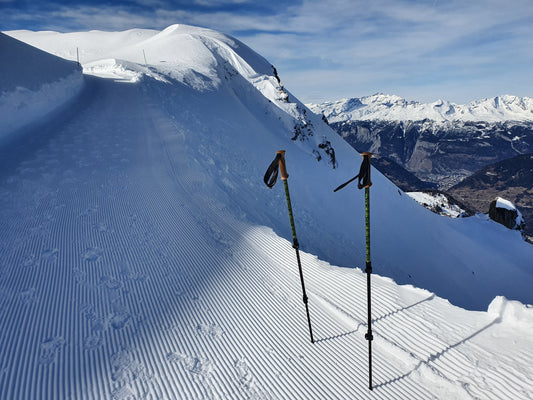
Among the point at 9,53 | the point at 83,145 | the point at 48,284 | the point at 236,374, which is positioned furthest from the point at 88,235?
the point at 9,53

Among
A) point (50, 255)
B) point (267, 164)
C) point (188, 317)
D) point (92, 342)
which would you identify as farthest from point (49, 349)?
point (267, 164)

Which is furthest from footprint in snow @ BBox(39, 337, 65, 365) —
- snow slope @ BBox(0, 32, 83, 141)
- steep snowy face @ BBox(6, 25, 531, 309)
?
snow slope @ BBox(0, 32, 83, 141)

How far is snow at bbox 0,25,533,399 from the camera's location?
6277mm

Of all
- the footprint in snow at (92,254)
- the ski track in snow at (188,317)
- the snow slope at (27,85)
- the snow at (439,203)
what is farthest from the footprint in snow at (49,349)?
the snow at (439,203)

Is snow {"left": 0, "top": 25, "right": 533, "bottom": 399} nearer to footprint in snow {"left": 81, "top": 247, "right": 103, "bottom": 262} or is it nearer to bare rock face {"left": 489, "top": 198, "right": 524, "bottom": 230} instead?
footprint in snow {"left": 81, "top": 247, "right": 103, "bottom": 262}

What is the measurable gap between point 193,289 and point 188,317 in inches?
46.2

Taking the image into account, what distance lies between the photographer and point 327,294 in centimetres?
926

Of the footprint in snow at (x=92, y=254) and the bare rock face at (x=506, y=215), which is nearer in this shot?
the footprint in snow at (x=92, y=254)

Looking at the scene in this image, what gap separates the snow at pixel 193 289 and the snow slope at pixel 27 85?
69 centimetres

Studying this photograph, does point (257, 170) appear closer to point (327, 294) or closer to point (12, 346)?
point (327, 294)

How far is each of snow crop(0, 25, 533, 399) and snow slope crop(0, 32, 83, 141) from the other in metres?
0.69

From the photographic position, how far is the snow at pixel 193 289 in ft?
20.6

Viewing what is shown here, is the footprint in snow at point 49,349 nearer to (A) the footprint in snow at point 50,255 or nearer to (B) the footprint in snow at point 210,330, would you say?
(B) the footprint in snow at point 210,330

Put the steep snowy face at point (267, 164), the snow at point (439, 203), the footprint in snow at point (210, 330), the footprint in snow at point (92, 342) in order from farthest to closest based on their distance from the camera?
the snow at point (439, 203), the steep snowy face at point (267, 164), the footprint in snow at point (210, 330), the footprint in snow at point (92, 342)
